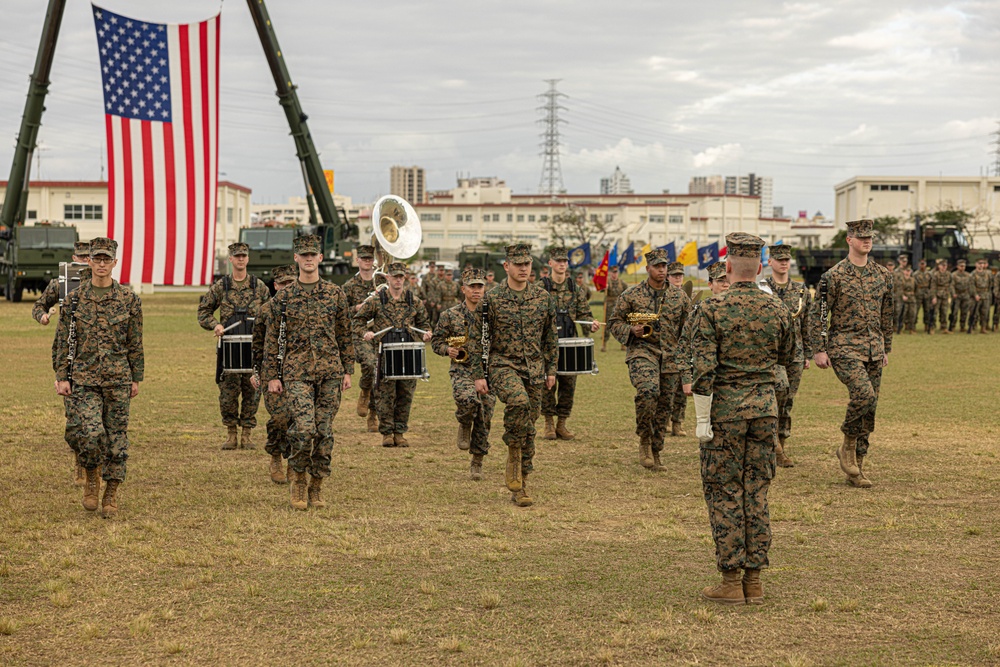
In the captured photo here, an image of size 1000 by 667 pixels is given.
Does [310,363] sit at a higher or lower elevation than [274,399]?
higher

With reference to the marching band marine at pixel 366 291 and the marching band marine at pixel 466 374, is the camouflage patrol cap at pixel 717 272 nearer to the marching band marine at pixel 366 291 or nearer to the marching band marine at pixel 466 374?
the marching band marine at pixel 466 374

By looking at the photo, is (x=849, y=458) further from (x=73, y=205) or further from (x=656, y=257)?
(x=73, y=205)

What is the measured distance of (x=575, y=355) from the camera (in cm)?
1200

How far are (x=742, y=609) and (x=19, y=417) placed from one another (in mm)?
11181

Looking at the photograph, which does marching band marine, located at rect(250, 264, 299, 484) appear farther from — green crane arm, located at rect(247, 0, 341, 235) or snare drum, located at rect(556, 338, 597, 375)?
green crane arm, located at rect(247, 0, 341, 235)

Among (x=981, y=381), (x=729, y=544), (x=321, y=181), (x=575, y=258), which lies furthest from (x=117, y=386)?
(x=575, y=258)

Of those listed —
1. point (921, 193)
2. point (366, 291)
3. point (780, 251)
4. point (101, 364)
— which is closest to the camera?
point (101, 364)

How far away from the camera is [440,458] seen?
1213 centimetres

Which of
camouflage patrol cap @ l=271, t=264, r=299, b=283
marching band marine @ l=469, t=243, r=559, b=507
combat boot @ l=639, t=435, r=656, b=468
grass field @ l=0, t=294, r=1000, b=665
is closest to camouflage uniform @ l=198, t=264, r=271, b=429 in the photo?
grass field @ l=0, t=294, r=1000, b=665

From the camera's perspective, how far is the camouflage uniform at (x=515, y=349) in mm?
9570

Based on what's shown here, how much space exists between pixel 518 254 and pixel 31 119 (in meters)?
32.5

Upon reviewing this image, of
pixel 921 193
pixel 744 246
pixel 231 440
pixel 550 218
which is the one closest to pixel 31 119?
pixel 231 440

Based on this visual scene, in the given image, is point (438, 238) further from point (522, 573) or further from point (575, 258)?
point (522, 573)

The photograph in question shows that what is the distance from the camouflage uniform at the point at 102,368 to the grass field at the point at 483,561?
0.58 meters
